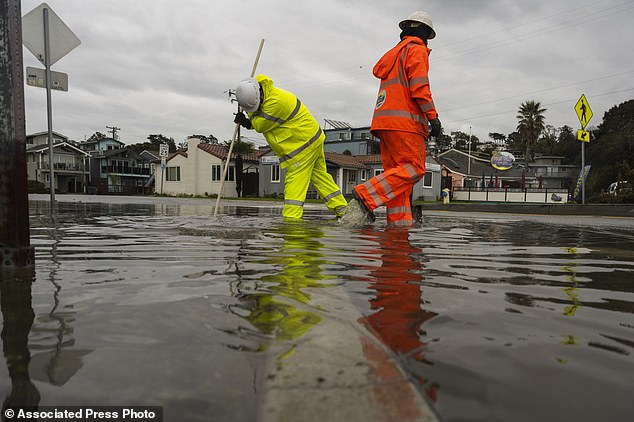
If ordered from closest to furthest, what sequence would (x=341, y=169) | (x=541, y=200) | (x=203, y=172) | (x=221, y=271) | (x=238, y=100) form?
(x=221, y=271), (x=238, y=100), (x=541, y=200), (x=341, y=169), (x=203, y=172)

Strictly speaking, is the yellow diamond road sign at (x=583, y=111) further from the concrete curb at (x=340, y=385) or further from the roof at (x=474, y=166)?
the roof at (x=474, y=166)

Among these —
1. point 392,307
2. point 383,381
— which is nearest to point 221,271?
point 392,307

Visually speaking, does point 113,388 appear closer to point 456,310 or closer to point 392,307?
point 392,307

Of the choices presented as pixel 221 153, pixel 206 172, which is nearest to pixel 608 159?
pixel 221 153

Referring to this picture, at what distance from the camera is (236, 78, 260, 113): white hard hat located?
5336 mm

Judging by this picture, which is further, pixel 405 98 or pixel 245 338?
pixel 405 98

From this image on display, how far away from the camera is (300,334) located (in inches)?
48.4

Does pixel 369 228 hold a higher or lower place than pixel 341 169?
lower

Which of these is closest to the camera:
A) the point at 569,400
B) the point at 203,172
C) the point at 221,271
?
the point at 569,400

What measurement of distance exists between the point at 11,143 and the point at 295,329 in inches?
72.6

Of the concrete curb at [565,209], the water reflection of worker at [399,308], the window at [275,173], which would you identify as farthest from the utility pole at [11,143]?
the window at [275,173]

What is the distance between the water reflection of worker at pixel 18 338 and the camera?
932 mm

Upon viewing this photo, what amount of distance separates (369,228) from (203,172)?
36.6 metres

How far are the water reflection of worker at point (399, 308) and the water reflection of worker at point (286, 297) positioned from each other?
22 centimetres
